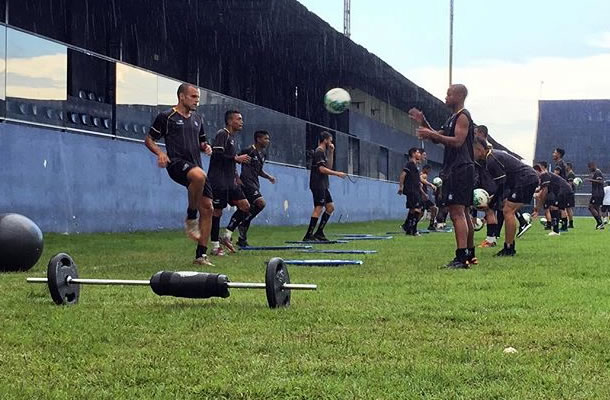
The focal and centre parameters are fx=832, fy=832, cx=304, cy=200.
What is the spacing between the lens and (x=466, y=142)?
8.81m

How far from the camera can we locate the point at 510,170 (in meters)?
11.2

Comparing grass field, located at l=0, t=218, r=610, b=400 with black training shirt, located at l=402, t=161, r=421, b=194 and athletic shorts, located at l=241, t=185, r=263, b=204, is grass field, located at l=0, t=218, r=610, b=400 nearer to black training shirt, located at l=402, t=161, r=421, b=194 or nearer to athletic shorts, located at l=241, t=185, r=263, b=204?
athletic shorts, located at l=241, t=185, r=263, b=204

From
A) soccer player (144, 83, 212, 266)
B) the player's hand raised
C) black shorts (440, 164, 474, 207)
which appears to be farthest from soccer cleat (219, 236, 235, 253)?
black shorts (440, 164, 474, 207)

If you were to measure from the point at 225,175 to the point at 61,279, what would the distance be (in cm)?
611

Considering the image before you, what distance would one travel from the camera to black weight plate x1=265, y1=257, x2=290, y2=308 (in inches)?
202

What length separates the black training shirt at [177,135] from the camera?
29.0ft

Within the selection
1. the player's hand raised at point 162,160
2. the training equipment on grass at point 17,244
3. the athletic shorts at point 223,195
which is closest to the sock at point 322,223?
the athletic shorts at point 223,195

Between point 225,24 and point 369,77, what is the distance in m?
10.0

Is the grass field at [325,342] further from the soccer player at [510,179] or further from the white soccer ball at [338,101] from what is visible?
the white soccer ball at [338,101]

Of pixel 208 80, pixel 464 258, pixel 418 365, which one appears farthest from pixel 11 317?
pixel 208 80

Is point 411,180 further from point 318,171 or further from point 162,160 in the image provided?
point 162,160

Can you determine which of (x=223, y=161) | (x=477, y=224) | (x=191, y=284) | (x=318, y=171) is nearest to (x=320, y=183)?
(x=318, y=171)

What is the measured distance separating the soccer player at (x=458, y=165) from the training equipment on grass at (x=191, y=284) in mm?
3730

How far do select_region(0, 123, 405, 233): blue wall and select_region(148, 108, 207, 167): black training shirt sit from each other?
5.15 meters
